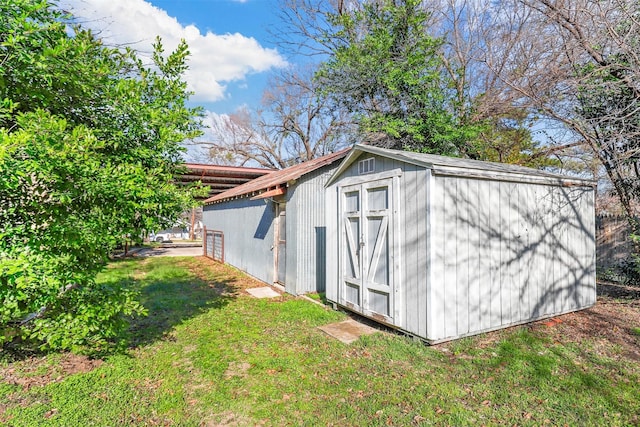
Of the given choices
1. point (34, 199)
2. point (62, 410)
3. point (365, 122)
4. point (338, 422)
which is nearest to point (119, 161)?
point (34, 199)

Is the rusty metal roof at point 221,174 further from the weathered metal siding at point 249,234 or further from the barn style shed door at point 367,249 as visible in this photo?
the barn style shed door at point 367,249

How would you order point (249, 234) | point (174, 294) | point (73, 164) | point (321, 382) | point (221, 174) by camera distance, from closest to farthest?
1. point (73, 164)
2. point (321, 382)
3. point (174, 294)
4. point (249, 234)
5. point (221, 174)

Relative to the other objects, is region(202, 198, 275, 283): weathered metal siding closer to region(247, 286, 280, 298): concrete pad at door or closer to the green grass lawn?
region(247, 286, 280, 298): concrete pad at door

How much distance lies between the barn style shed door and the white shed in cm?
2

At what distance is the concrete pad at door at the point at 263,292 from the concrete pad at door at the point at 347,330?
2482 millimetres

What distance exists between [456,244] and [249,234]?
6992mm

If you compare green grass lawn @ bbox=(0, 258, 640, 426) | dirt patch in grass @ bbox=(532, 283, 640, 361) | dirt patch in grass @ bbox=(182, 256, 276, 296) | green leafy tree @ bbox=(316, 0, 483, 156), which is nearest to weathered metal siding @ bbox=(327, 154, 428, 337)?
green grass lawn @ bbox=(0, 258, 640, 426)

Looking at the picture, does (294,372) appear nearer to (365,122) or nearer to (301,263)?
(301,263)

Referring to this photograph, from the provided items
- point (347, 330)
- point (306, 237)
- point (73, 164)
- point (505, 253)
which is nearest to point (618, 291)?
point (505, 253)

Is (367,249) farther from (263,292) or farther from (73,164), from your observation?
(73,164)

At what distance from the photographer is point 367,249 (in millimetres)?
5223

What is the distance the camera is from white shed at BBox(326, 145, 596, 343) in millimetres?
4219

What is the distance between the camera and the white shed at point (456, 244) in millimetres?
4219

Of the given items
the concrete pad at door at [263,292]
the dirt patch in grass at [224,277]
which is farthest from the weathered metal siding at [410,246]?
the dirt patch in grass at [224,277]
